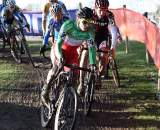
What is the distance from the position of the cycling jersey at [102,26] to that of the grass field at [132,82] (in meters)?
1.32

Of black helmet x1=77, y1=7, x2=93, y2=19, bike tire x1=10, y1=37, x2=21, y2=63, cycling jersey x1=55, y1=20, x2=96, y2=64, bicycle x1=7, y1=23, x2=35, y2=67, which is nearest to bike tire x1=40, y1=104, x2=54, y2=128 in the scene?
cycling jersey x1=55, y1=20, x2=96, y2=64

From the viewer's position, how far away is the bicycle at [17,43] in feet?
50.7

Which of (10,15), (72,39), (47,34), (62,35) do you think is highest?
(62,35)

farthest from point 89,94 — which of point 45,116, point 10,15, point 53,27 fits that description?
point 10,15

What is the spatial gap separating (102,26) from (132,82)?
220 centimetres

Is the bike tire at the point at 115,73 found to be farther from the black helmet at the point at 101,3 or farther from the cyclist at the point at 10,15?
the cyclist at the point at 10,15

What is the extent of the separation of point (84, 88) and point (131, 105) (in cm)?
148

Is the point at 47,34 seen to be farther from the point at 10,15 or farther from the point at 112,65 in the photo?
the point at 10,15

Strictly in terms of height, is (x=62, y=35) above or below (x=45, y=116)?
above

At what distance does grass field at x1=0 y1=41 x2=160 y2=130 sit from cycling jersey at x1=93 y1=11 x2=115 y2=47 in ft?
4.32

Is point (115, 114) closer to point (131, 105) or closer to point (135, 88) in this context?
point (131, 105)

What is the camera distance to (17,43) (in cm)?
1600

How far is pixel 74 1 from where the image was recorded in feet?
85.4

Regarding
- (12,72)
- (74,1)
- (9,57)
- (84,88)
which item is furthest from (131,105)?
(74,1)
